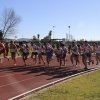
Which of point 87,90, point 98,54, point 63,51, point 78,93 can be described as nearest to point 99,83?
point 87,90

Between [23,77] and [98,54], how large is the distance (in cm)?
876

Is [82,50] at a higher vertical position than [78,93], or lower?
higher

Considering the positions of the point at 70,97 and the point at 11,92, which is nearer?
the point at 70,97

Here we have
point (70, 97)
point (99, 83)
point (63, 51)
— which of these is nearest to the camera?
point (70, 97)

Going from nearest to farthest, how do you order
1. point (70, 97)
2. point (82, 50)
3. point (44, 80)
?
point (70, 97), point (44, 80), point (82, 50)

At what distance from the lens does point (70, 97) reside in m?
8.16

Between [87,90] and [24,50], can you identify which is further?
[24,50]

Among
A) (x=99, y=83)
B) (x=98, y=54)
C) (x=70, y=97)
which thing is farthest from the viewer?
(x=98, y=54)

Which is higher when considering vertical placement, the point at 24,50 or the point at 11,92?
the point at 24,50

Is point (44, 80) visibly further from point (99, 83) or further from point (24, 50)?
point (24, 50)

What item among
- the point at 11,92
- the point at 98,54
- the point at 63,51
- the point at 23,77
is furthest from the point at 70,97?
the point at 98,54

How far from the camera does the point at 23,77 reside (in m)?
12.5

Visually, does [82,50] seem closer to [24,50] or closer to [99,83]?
[24,50]

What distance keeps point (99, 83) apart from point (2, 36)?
143 ft
